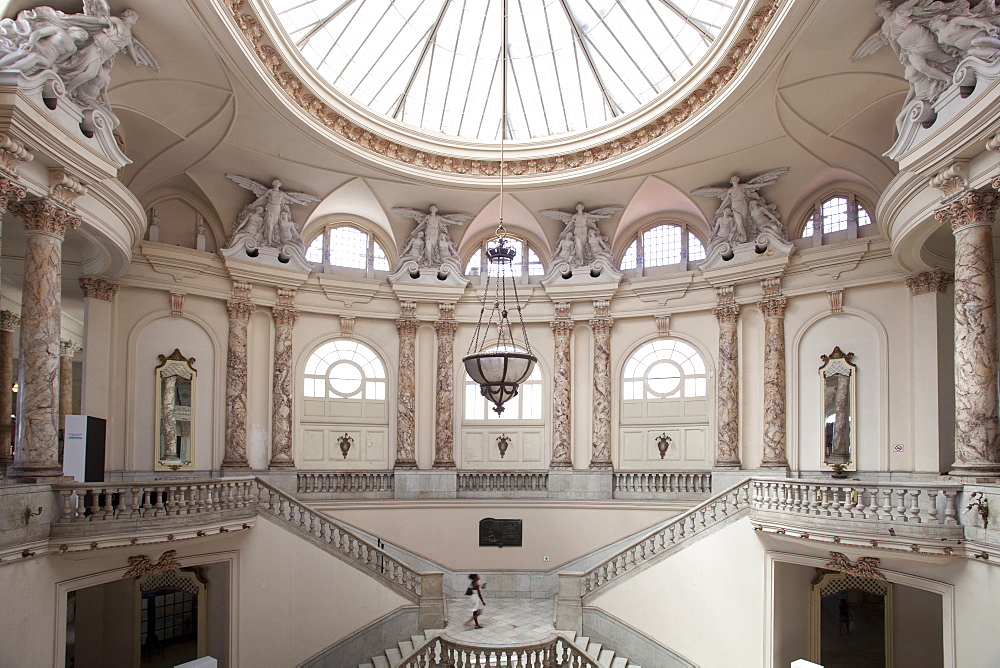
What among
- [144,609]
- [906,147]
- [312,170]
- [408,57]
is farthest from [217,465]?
[906,147]

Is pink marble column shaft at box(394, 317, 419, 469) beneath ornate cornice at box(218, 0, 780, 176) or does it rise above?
beneath

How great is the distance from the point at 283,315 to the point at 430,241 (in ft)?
15.2

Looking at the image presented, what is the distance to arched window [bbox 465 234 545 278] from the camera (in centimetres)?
2239

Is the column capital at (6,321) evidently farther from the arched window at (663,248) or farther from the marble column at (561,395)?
the arched window at (663,248)

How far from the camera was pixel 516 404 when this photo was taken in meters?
21.7

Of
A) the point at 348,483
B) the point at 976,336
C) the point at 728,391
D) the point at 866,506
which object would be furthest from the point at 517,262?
the point at 976,336

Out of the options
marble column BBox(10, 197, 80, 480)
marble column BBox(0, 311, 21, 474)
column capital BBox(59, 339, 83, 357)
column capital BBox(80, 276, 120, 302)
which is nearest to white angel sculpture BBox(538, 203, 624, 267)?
column capital BBox(80, 276, 120, 302)

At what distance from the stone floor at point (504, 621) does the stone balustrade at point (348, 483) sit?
139 inches

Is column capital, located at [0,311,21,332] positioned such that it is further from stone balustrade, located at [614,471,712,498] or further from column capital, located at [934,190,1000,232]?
column capital, located at [934,190,1000,232]

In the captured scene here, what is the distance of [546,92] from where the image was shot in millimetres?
20922

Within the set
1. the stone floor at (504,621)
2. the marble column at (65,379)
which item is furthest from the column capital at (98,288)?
the stone floor at (504,621)

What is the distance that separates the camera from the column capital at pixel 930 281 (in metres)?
15.8

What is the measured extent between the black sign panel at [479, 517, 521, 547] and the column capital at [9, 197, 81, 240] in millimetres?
12786

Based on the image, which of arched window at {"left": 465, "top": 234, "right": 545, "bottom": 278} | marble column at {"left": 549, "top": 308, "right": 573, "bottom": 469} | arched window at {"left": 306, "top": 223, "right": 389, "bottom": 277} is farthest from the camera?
arched window at {"left": 465, "top": 234, "right": 545, "bottom": 278}
